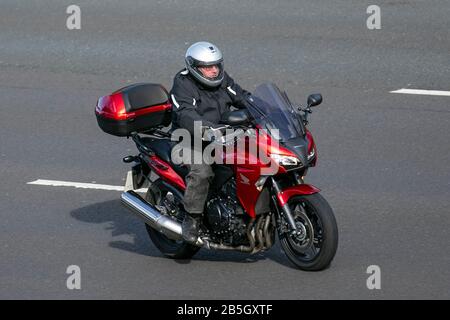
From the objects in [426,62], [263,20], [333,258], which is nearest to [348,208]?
[333,258]

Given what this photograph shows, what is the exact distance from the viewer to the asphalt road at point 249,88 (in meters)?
8.71

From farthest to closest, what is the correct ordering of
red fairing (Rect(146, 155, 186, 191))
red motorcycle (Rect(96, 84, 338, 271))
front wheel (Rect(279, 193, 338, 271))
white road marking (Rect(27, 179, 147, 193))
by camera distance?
white road marking (Rect(27, 179, 147, 193)), red fairing (Rect(146, 155, 186, 191)), red motorcycle (Rect(96, 84, 338, 271)), front wheel (Rect(279, 193, 338, 271))

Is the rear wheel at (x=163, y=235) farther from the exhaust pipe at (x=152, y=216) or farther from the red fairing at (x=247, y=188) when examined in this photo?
the red fairing at (x=247, y=188)

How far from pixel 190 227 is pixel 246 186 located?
25.3 inches

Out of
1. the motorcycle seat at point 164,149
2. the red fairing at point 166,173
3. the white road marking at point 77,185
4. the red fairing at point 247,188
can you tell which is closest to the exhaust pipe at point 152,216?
the red fairing at point 166,173

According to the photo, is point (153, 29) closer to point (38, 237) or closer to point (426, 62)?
point (426, 62)

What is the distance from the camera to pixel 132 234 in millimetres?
9750

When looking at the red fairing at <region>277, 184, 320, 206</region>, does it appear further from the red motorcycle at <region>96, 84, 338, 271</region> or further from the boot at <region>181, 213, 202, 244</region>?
the boot at <region>181, 213, 202, 244</region>

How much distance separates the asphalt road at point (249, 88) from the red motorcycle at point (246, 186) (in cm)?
26

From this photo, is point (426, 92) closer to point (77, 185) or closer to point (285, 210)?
point (77, 185)

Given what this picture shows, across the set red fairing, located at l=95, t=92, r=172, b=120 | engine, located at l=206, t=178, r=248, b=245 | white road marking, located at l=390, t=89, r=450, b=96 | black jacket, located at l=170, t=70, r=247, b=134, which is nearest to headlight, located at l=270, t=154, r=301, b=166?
engine, located at l=206, t=178, r=248, b=245

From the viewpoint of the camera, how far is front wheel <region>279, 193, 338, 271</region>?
326 inches

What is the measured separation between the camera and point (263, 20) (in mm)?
14758
